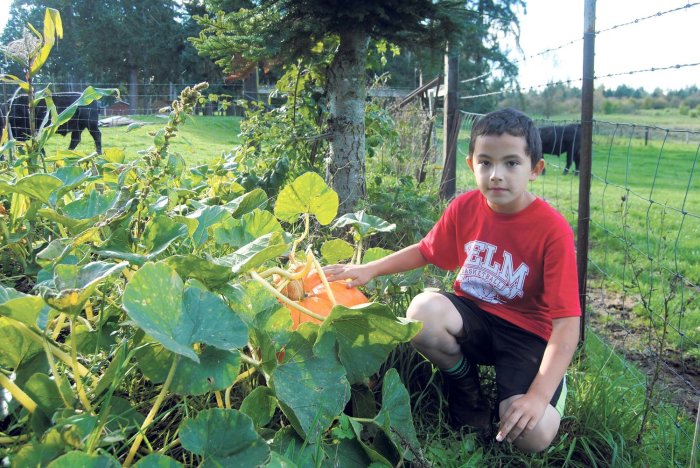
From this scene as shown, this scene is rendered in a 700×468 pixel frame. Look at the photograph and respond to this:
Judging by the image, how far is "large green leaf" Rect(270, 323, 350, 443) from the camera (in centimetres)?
118

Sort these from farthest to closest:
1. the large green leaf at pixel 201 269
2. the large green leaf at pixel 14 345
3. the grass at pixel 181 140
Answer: the grass at pixel 181 140 < the large green leaf at pixel 201 269 < the large green leaf at pixel 14 345

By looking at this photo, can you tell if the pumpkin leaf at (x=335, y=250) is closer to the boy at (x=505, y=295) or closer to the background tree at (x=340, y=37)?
the boy at (x=505, y=295)

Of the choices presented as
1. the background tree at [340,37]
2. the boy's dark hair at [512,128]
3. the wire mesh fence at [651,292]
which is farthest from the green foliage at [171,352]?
the background tree at [340,37]

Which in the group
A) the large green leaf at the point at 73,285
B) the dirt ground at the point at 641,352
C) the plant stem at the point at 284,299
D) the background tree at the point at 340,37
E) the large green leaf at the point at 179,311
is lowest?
the dirt ground at the point at 641,352

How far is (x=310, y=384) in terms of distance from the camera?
123 cm

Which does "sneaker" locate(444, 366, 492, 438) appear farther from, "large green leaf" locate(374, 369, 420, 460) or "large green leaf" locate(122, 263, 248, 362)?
"large green leaf" locate(122, 263, 248, 362)

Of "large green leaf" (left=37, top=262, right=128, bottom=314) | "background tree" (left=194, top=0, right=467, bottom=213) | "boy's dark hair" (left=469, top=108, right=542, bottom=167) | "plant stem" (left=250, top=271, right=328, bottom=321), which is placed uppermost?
"background tree" (left=194, top=0, right=467, bottom=213)

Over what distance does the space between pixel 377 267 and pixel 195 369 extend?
0.94 m

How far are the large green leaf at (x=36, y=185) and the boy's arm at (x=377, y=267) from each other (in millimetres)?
836

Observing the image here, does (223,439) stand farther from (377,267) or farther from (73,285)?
(377,267)

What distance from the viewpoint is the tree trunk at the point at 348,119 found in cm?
315

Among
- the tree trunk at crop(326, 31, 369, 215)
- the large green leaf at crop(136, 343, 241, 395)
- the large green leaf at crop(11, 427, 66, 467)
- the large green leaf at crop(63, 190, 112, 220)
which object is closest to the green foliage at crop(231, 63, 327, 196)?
the tree trunk at crop(326, 31, 369, 215)

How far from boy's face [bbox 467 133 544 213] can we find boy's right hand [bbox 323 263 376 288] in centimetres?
44

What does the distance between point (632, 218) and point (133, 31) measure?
3206cm
